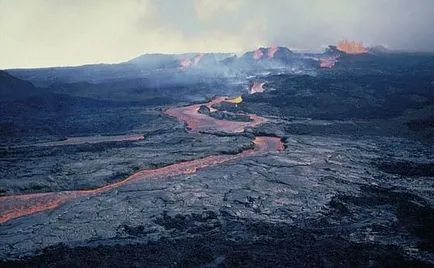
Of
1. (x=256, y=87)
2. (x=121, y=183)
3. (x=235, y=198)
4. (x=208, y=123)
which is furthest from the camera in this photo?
(x=256, y=87)

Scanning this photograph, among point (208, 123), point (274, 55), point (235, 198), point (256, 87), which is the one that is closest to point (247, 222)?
point (235, 198)

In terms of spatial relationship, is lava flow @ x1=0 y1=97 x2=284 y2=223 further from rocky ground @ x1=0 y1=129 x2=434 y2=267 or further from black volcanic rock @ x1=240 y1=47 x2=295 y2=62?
black volcanic rock @ x1=240 y1=47 x2=295 y2=62

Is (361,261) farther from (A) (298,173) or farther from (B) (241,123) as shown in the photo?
(B) (241,123)

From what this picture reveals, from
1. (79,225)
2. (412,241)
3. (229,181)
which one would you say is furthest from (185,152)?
(412,241)

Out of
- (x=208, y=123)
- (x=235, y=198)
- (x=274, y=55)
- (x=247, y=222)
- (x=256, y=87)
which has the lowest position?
(x=247, y=222)

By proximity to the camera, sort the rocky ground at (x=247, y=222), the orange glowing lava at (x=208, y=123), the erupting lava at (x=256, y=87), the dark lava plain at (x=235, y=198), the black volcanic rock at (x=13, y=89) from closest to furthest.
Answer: the rocky ground at (x=247, y=222)
the dark lava plain at (x=235, y=198)
the orange glowing lava at (x=208, y=123)
the black volcanic rock at (x=13, y=89)
the erupting lava at (x=256, y=87)

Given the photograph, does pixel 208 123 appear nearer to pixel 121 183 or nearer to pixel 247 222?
pixel 121 183

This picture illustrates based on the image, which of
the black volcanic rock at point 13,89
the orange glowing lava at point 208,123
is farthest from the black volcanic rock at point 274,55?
the orange glowing lava at point 208,123

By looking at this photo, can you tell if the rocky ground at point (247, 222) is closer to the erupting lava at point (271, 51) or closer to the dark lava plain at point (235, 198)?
the dark lava plain at point (235, 198)
